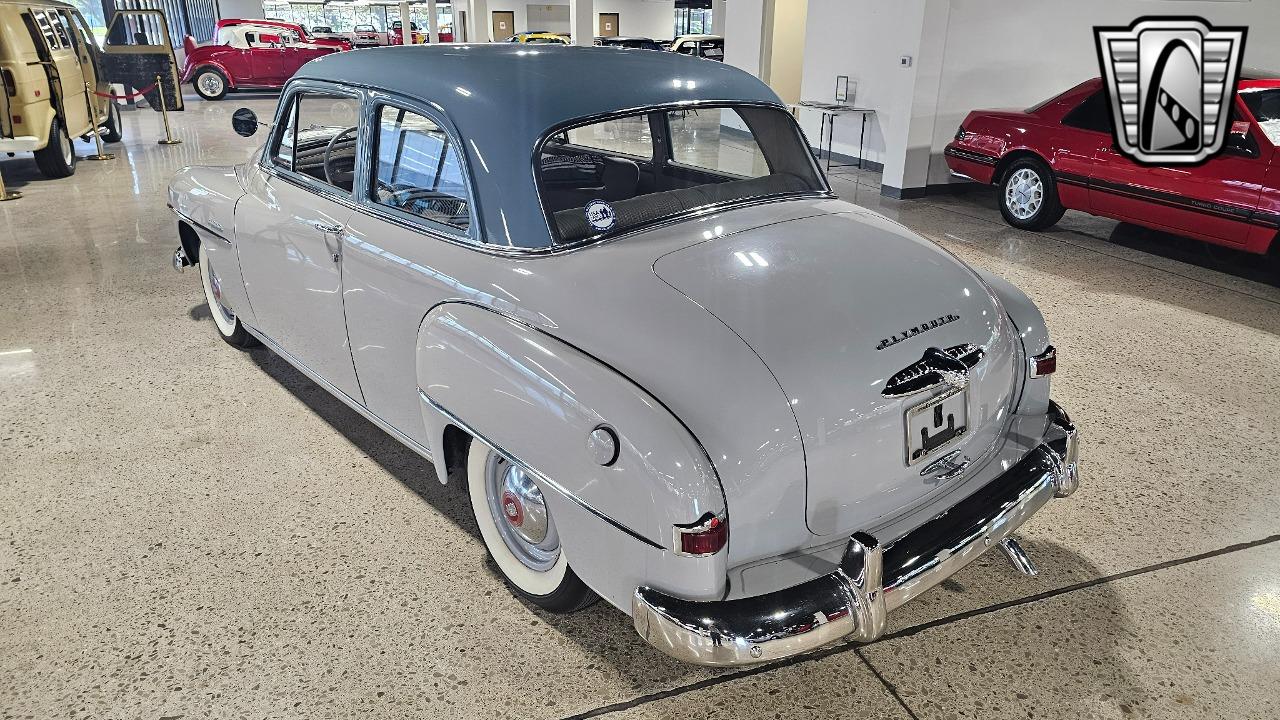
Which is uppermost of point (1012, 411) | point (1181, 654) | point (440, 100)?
point (440, 100)

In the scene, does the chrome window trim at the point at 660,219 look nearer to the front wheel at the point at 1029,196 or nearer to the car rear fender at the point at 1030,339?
the car rear fender at the point at 1030,339

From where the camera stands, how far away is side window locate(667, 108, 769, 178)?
294 centimetres

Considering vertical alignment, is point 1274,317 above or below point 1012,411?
below

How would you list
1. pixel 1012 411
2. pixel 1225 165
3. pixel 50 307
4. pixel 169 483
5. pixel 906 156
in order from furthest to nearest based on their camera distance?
pixel 906 156 < pixel 1225 165 < pixel 50 307 < pixel 169 483 < pixel 1012 411

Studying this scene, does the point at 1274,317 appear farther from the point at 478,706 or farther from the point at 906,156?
the point at 478,706

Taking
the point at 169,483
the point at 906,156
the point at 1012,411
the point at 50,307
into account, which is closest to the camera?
the point at 1012,411

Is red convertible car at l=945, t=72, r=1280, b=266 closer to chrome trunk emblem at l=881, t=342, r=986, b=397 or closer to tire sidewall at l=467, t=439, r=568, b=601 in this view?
chrome trunk emblem at l=881, t=342, r=986, b=397

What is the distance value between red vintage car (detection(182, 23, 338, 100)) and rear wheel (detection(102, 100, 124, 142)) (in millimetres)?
6854

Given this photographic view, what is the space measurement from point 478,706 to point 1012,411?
71.2 inches

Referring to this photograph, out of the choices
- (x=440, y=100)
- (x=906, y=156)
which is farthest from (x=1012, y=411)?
(x=906, y=156)

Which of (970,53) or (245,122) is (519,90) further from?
(970,53)

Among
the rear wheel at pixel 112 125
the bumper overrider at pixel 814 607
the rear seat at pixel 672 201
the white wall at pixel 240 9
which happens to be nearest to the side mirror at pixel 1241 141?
the rear seat at pixel 672 201

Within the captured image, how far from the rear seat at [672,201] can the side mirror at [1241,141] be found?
15.6ft

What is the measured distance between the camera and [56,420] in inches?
149
